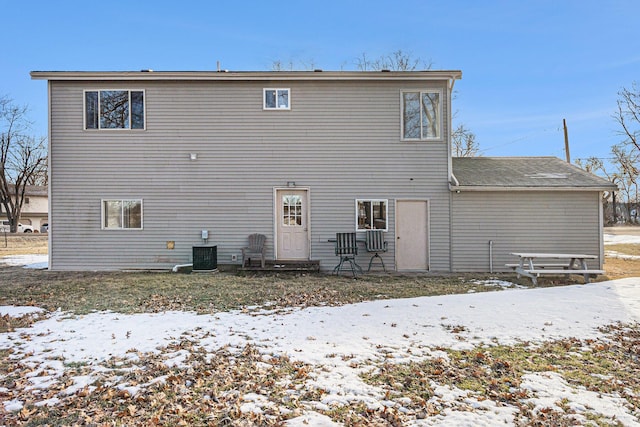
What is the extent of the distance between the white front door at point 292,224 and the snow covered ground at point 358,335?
174 inches

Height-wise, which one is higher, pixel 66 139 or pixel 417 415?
pixel 66 139

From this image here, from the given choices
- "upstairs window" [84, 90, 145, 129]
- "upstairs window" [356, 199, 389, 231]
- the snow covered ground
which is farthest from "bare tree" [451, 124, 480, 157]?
"upstairs window" [84, 90, 145, 129]

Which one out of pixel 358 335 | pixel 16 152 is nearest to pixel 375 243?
pixel 358 335

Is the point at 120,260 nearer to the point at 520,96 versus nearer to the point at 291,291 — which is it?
the point at 291,291

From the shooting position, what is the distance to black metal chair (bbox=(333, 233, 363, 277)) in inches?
400

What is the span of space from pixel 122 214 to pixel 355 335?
8703 millimetres

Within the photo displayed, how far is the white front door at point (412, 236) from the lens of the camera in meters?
10.8

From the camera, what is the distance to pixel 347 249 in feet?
33.5

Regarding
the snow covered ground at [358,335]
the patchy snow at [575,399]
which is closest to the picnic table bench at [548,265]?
the snow covered ground at [358,335]

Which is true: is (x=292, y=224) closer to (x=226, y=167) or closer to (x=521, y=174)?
(x=226, y=167)

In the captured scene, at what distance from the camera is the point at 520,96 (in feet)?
94.6

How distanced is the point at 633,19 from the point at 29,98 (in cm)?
4425

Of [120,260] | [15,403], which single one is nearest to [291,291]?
[15,403]

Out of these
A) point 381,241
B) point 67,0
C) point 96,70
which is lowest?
point 381,241
